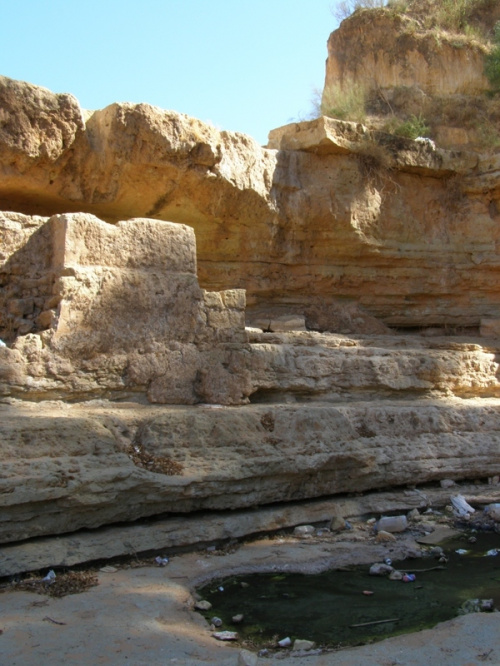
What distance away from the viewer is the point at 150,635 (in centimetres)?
345

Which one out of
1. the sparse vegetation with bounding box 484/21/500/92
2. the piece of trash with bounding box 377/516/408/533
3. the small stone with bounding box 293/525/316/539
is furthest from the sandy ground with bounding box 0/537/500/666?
the sparse vegetation with bounding box 484/21/500/92

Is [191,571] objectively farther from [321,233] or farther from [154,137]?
[321,233]

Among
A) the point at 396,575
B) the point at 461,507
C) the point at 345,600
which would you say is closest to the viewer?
the point at 345,600

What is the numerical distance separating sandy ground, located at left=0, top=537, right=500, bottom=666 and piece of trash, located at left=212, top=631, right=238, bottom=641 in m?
0.04

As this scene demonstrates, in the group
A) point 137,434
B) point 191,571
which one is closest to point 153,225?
point 137,434

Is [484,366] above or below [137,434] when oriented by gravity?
above

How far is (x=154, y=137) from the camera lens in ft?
22.6

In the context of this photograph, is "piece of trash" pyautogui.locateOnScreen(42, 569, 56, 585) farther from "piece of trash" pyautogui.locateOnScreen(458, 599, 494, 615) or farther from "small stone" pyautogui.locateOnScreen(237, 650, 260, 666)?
"piece of trash" pyautogui.locateOnScreen(458, 599, 494, 615)

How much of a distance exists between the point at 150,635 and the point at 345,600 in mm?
1275

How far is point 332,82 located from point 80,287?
30.9ft

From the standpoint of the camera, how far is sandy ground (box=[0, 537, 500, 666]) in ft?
10.4

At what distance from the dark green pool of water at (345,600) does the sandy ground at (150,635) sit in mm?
202

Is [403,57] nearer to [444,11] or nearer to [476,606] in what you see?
[444,11]

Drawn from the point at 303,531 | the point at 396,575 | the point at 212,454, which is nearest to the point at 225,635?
the point at 396,575
